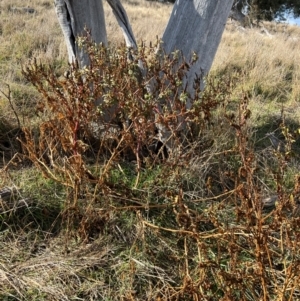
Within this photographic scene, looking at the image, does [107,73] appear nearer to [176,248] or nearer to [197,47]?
[197,47]

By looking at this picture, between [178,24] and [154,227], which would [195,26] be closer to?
[178,24]

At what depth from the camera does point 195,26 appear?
334 cm

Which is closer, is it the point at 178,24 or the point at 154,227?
the point at 154,227

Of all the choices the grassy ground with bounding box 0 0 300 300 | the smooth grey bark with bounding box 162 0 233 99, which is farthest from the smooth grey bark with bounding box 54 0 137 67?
the grassy ground with bounding box 0 0 300 300

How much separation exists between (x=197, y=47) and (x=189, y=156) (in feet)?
3.37

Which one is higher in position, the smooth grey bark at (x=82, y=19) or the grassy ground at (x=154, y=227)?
the smooth grey bark at (x=82, y=19)

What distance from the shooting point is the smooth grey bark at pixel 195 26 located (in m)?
3.31

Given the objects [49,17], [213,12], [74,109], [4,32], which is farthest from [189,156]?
[49,17]

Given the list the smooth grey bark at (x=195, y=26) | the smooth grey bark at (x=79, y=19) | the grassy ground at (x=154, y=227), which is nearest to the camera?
the grassy ground at (x=154, y=227)

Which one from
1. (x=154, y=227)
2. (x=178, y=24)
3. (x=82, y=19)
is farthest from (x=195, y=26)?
(x=154, y=227)

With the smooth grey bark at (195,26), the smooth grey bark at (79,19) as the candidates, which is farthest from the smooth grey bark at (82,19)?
the smooth grey bark at (195,26)

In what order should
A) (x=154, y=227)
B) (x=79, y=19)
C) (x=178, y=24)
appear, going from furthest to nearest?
1. (x=178, y=24)
2. (x=79, y=19)
3. (x=154, y=227)

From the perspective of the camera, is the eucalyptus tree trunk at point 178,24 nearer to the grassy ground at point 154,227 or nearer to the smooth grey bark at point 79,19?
the smooth grey bark at point 79,19

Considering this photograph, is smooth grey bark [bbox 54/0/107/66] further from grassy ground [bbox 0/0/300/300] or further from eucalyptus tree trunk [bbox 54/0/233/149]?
grassy ground [bbox 0/0/300/300]
